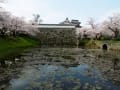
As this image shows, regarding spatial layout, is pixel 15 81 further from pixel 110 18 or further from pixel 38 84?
pixel 110 18

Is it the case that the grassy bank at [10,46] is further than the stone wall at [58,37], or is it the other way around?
the stone wall at [58,37]

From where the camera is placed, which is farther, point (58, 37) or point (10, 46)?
point (58, 37)

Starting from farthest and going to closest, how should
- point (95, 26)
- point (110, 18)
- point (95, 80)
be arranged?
point (95, 26)
point (110, 18)
point (95, 80)

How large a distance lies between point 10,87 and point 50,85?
2128mm

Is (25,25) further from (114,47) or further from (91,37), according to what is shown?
(114,47)

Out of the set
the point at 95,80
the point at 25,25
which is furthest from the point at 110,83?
the point at 25,25

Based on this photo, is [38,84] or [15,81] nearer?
[38,84]

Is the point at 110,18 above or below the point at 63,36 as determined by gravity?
above

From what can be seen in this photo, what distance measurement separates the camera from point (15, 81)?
44.6ft

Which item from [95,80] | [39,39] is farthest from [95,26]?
[95,80]

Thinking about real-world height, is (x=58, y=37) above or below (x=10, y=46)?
below

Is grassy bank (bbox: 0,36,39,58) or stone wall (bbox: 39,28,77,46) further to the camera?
stone wall (bbox: 39,28,77,46)

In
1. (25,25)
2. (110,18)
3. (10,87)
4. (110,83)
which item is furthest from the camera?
(25,25)

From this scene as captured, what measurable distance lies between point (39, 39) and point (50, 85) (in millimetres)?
63376
